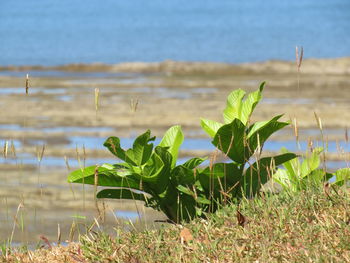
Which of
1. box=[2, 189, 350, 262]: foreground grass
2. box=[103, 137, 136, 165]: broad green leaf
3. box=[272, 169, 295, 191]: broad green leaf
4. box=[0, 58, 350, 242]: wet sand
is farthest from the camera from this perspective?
box=[0, 58, 350, 242]: wet sand

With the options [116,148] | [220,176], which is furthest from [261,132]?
[116,148]

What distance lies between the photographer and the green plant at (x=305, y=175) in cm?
408

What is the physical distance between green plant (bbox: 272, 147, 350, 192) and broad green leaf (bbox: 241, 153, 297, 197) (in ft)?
0.39

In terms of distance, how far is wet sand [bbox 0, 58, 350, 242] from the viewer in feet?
22.3

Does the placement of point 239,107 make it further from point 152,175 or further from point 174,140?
point 152,175

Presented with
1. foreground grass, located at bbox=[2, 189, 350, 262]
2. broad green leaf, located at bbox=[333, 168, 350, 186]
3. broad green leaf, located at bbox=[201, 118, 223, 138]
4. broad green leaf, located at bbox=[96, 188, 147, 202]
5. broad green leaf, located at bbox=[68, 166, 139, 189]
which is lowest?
foreground grass, located at bbox=[2, 189, 350, 262]

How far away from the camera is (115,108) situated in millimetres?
12234

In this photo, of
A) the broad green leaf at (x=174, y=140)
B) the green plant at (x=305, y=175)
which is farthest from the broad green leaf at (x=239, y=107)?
the green plant at (x=305, y=175)

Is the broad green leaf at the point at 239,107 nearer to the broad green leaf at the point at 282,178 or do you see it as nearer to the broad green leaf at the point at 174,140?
the broad green leaf at the point at 174,140

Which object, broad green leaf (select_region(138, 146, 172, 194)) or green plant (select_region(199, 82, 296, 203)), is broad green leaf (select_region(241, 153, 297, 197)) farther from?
broad green leaf (select_region(138, 146, 172, 194))

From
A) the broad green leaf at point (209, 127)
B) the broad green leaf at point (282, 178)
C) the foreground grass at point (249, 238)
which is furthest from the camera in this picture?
the broad green leaf at point (282, 178)

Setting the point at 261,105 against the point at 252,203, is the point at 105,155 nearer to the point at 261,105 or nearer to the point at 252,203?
the point at 261,105

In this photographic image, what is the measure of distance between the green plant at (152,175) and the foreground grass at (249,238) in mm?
197

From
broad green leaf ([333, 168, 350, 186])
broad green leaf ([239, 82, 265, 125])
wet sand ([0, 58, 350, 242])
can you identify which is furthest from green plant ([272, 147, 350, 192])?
broad green leaf ([239, 82, 265, 125])
